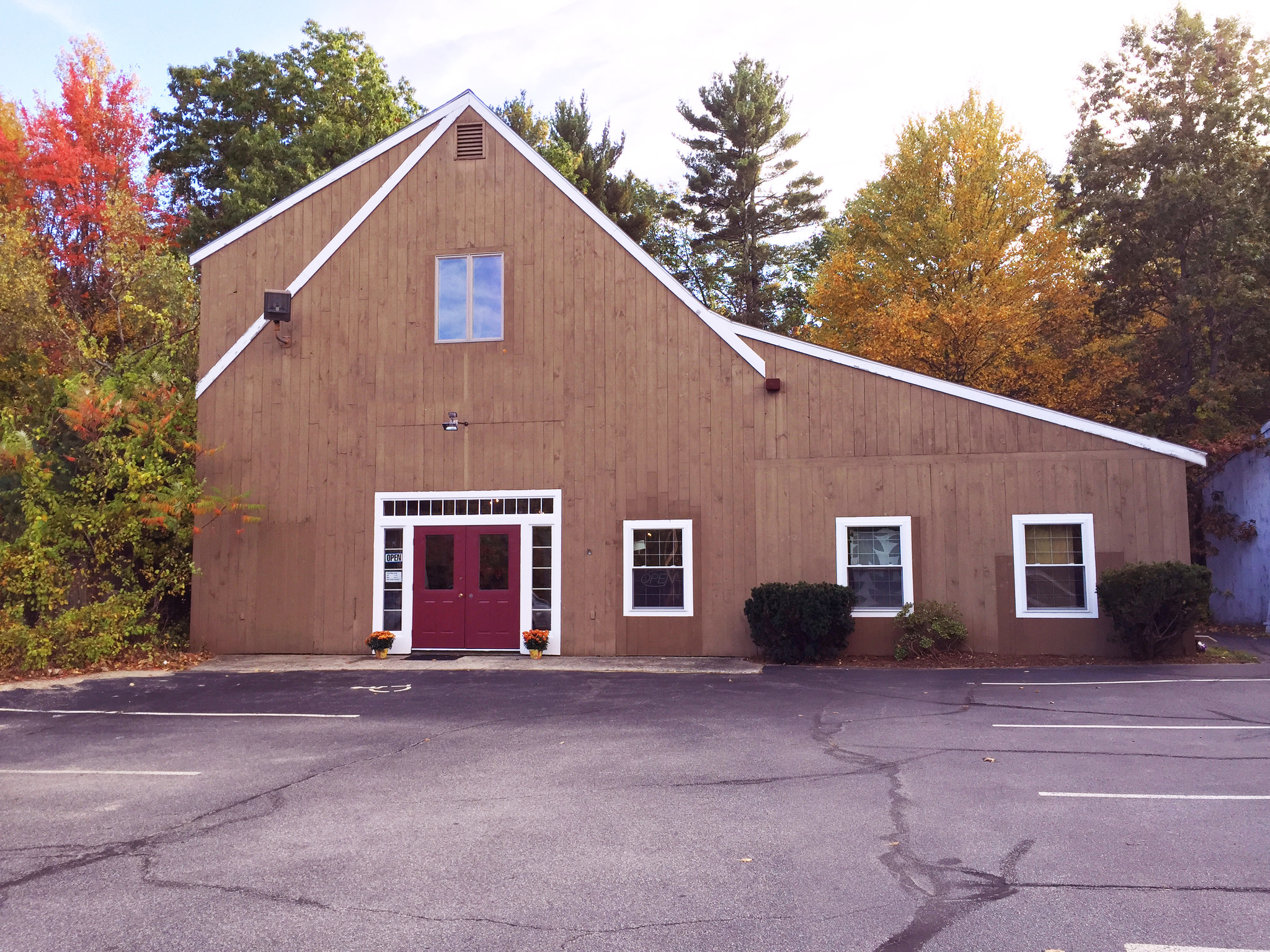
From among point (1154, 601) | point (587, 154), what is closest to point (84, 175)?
point (587, 154)

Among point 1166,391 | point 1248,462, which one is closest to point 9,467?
point 1248,462

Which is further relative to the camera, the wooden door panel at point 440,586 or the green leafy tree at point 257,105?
the green leafy tree at point 257,105

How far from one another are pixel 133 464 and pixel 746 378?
33.5 feet

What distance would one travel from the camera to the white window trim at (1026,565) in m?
15.3

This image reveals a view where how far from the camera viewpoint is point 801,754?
862 cm

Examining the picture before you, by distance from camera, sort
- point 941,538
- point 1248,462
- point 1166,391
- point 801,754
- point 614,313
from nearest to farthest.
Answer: point 801,754 < point 941,538 < point 614,313 < point 1248,462 < point 1166,391

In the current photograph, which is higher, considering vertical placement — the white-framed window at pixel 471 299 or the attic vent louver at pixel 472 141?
the attic vent louver at pixel 472 141

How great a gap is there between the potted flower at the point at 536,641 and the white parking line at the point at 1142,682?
6727 mm

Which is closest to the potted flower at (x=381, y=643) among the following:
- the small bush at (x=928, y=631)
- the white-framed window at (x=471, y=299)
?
the white-framed window at (x=471, y=299)

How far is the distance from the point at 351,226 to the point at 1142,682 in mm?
14236

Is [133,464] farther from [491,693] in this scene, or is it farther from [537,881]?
[537,881]

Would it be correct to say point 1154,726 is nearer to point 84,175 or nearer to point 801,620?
point 801,620

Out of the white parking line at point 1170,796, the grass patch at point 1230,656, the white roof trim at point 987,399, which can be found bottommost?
the white parking line at point 1170,796

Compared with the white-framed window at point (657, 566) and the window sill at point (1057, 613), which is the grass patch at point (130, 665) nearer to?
the white-framed window at point (657, 566)
